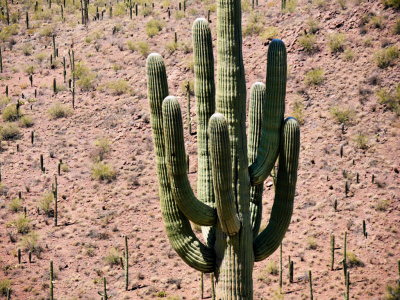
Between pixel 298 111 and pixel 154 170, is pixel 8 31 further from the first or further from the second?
pixel 298 111

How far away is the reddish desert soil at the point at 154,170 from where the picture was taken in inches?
815

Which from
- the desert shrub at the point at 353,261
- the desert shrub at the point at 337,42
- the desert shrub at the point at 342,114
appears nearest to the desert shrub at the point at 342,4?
the desert shrub at the point at 337,42

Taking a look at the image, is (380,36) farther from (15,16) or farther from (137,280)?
(15,16)

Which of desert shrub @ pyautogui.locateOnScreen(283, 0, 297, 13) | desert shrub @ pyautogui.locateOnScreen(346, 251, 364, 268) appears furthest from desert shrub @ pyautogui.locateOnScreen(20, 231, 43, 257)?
desert shrub @ pyautogui.locateOnScreen(283, 0, 297, 13)

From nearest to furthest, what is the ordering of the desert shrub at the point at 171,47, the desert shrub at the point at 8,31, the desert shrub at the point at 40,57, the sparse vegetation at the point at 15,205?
the sparse vegetation at the point at 15,205 < the desert shrub at the point at 171,47 < the desert shrub at the point at 40,57 < the desert shrub at the point at 8,31

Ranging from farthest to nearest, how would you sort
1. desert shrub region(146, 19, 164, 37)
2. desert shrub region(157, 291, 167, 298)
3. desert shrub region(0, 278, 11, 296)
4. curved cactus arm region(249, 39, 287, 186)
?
desert shrub region(146, 19, 164, 37) → desert shrub region(0, 278, 11, 296) → desert shrub region(157, 291, 167, 298) → curved cactus arm region(249, 39, 287, 186)

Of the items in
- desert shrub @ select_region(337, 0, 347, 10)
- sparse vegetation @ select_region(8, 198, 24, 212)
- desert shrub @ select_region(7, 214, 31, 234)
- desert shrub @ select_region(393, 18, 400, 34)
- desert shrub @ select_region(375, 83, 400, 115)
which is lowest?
desert shrub @ select_region(7, 214, 31, 234)

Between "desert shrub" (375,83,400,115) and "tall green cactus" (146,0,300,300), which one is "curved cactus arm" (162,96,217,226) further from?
"desert shrub" (375,83,400,115)

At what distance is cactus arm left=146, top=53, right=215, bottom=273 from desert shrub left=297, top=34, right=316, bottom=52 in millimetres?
17075

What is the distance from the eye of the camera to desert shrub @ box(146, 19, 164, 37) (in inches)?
1283

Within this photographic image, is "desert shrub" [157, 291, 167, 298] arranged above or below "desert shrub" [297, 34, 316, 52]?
below

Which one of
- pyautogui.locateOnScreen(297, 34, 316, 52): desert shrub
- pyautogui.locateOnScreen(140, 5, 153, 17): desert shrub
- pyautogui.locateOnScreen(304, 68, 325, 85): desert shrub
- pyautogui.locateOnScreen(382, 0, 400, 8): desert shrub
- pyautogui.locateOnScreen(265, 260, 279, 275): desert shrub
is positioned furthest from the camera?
pyautogui.locateOnScreen(140, 5, 153, 17): desert shrub

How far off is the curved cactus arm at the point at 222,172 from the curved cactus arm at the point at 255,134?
966 mm

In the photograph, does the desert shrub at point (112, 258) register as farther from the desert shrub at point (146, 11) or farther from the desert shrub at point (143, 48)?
the desert shrub at point (146, 11)
